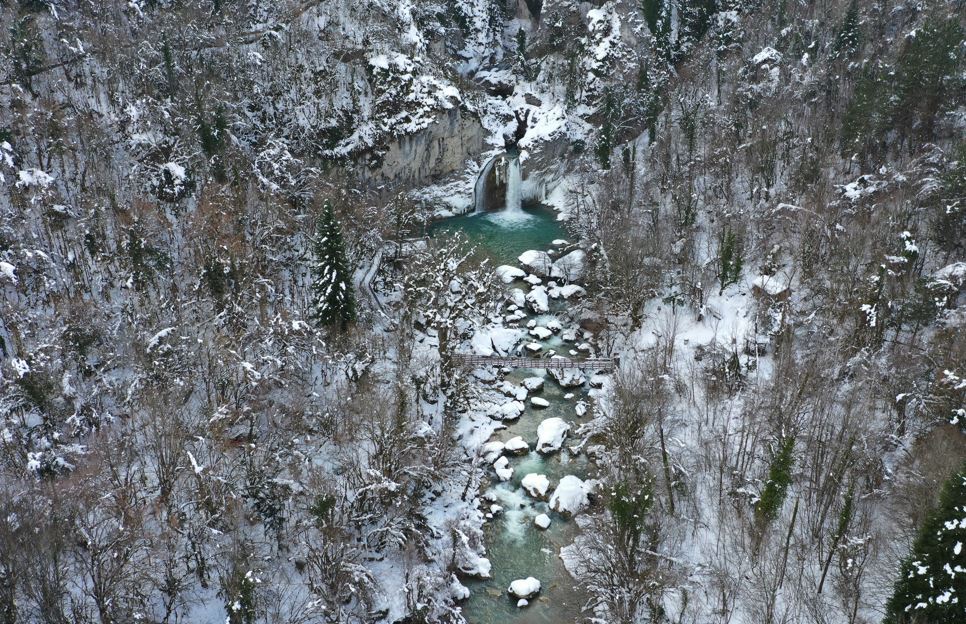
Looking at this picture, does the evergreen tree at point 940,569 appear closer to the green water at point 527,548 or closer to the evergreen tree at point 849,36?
the green water at point 527,548

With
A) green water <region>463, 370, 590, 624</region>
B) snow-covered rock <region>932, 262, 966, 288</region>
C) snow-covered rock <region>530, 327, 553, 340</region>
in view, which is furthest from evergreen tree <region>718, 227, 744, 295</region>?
green water <region>463, 370, 590, 624</region>

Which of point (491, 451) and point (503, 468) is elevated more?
point (491, 451)

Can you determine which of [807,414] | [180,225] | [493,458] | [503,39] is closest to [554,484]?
[493,458]

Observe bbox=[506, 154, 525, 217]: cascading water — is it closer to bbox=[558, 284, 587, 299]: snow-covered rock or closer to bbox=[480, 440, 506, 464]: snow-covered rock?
bbox=[558, 284, 587, 299]: snow-covered rock

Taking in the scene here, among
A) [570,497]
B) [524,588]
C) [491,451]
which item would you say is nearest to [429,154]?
[491,451]

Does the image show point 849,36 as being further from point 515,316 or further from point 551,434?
point 551,434

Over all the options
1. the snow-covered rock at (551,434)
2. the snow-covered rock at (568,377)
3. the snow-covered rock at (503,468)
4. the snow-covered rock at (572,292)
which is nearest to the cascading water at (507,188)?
the snow-covered rock at (572,292)

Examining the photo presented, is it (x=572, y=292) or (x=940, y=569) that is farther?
(x=572, y=292)
